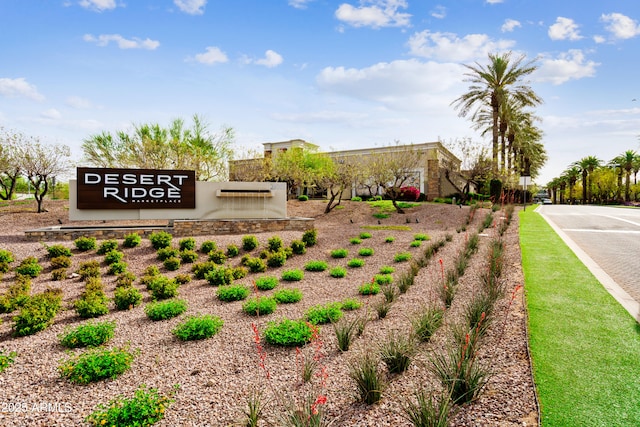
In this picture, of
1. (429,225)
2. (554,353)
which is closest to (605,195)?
(429,225)

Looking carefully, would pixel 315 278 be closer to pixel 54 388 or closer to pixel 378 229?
pixel 54 388

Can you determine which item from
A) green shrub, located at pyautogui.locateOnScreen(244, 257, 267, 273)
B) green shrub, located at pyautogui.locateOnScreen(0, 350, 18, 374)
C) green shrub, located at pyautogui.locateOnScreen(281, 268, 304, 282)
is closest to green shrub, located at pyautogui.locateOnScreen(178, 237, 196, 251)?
green shrub, located at pyautogui.locateOnScreen(244, 257, 267, 273)

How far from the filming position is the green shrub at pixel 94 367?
4.39m

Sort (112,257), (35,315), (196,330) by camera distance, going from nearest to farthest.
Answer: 1. (196,330)
2. (35,315)
3. (112,257)

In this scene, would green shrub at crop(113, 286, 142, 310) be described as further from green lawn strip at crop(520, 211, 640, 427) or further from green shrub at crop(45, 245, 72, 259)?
green lawn strip at crop(520, 211, 640, 427)

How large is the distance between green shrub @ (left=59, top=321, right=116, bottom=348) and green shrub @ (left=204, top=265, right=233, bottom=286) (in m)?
3.56

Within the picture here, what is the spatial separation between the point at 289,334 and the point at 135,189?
11.1m

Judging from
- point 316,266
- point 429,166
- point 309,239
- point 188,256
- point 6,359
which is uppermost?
point 429,166

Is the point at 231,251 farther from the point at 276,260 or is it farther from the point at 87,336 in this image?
the point at 87,336

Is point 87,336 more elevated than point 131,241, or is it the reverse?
point 131,241

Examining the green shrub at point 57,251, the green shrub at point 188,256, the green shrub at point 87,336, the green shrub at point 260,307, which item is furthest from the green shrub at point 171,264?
the green shrub at point 87,336

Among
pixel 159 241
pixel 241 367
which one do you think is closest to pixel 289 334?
pixel 241 367

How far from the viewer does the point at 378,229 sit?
17.0 m

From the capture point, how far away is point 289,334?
528 cm
